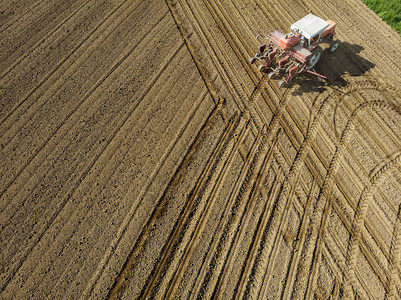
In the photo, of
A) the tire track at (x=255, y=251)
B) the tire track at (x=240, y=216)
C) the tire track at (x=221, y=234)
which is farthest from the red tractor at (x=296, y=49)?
the tire track at (x=255, y=251)

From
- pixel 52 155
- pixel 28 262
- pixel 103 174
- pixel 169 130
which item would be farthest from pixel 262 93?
pixel 28 262

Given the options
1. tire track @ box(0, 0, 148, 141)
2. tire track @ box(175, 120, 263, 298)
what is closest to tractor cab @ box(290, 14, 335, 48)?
tire track @ box(175, 120, 263, 298)

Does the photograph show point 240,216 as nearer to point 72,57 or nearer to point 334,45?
point 334,45

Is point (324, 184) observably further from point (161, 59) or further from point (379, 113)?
point (161, 59)

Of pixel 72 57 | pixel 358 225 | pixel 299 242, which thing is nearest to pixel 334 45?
pixel 358 225

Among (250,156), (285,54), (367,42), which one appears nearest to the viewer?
(250,156)

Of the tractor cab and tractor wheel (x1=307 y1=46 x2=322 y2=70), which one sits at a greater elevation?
the tractor cab

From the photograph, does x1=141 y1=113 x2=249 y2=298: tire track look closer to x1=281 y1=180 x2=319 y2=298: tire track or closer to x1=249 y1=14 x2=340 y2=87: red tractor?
x1=281 y1=180 x2=319 y2=298: tire track
